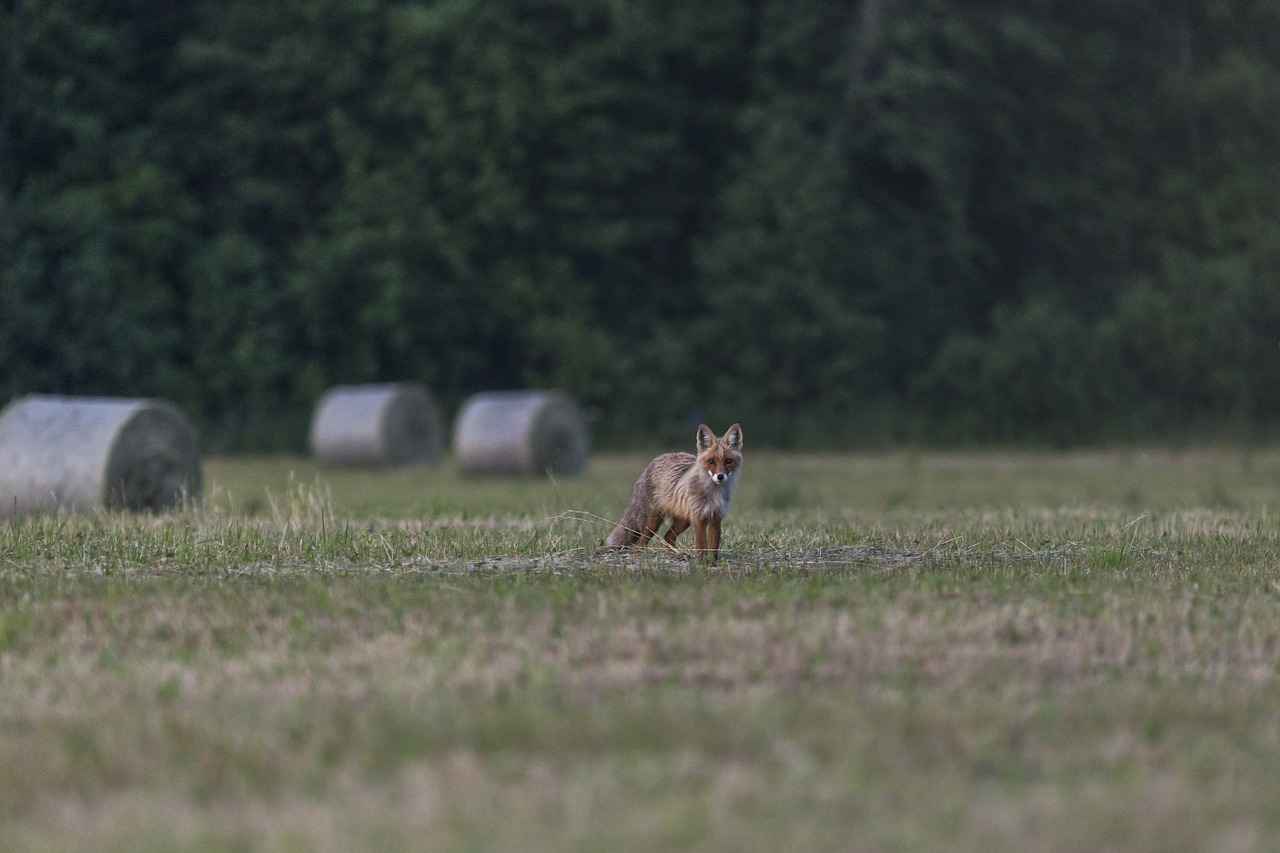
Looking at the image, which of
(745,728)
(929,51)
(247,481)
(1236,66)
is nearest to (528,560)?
(745,728)

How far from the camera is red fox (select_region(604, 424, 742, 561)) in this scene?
10.3 meters

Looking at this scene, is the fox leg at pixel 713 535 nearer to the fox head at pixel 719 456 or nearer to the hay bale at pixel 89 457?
the fox head at pixel 719 456

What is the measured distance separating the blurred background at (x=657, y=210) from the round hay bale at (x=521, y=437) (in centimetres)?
825

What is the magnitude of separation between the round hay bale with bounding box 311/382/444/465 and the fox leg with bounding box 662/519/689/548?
62.6 ft

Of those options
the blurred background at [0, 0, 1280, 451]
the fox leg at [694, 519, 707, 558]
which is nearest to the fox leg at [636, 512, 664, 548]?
the fox leg at [694, 519, 707, 558]

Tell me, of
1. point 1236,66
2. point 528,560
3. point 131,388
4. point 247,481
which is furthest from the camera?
point 1236,66

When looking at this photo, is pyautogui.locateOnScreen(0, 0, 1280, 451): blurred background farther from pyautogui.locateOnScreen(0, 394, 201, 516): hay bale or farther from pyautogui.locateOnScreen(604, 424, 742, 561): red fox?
pyautogui.locateOnScreen(604, 424, 742, 561): red fox

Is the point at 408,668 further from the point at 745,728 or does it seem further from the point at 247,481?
the point at 247,481

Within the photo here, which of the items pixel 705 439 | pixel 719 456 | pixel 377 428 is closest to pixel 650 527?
pixel 705 439

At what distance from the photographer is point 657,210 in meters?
42.8

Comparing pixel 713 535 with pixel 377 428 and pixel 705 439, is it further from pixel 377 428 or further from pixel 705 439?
pixel 377 428

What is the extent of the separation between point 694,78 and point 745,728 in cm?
3831

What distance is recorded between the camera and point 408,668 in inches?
301

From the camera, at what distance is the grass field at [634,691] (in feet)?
17.9
